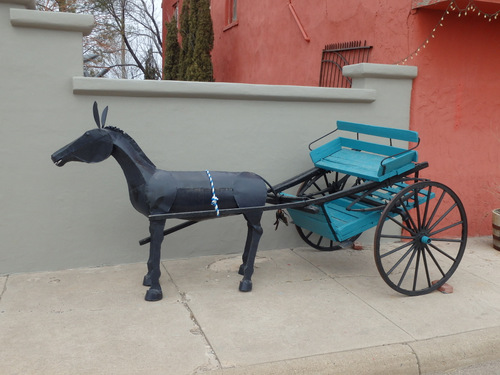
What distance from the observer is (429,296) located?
459cm

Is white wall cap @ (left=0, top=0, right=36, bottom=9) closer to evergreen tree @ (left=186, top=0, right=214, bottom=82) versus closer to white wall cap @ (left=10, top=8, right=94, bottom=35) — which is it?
white wall cap @ (left=10, top=8, right=94, bottom=35)

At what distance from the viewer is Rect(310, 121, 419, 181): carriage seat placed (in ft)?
14.6

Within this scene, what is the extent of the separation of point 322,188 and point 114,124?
2.43 metres

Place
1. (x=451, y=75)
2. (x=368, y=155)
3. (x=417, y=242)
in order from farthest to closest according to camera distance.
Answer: (x=451, y=75) < (x=368, y=155) < (x=417, y=242)

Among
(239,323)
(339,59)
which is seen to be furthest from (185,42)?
(239,323)

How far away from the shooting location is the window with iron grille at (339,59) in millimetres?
6498

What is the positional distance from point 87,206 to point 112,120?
87cm

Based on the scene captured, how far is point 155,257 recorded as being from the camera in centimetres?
419

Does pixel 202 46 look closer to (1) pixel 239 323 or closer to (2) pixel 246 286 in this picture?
(2) pixel 246 286

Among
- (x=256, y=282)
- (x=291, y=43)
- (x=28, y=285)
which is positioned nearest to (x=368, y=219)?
(x=256, y=282)

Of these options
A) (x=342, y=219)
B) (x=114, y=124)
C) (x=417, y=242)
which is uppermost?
(x=114, y=124)

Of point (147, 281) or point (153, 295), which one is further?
point (147, 281)

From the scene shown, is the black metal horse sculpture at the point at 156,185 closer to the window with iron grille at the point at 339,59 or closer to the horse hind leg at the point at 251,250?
the horse hind leg at the point at 251,250

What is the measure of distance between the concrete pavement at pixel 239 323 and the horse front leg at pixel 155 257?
9cm
